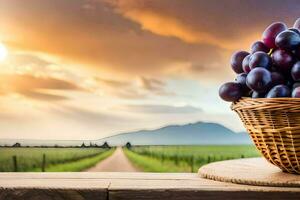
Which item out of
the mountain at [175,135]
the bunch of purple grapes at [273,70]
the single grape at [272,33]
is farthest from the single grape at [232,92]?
the mountain at [175,135]

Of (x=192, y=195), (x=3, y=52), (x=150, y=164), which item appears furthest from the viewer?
(x=150, y=164)

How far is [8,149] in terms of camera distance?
2.64 metres

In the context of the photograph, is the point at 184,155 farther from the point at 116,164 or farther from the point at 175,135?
the point at 116,164

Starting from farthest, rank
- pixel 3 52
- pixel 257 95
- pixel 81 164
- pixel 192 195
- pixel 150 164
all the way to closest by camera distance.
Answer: pixel 150 164 → pixel 81 164 → pixel 3 52 → pixel 257 95 → pixel 192 195

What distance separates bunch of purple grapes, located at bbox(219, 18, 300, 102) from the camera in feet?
3.48

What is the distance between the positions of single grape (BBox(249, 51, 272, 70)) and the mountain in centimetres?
164

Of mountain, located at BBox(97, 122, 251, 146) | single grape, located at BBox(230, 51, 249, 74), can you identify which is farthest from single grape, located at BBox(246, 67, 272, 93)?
mountain, located at BBox(97, 122, 251, 146)

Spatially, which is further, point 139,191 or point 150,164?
point 150,164

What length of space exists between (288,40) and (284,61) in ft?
0.13

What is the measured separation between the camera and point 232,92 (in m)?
1.12

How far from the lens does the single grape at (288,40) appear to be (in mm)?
1076

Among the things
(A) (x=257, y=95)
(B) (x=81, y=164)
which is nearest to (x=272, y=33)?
(A) (x=257, y=95)

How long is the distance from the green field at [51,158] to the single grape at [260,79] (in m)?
1.68

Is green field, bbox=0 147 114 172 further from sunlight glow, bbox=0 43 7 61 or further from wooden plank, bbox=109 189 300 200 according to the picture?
wooden plank, bbox=109 189 300 200
